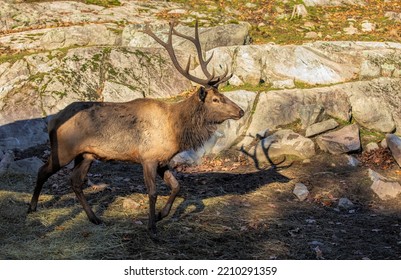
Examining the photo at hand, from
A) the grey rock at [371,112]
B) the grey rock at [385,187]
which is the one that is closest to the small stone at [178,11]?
the grey rock at [371,112]

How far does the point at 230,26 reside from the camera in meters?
18.1

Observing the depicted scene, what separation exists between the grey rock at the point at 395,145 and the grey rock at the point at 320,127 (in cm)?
141

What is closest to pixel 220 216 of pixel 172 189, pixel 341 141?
pixel 172 189

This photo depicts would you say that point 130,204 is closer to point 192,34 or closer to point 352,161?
point 352,161

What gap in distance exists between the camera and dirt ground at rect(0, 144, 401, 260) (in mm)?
8117

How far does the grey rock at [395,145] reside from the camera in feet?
41.4

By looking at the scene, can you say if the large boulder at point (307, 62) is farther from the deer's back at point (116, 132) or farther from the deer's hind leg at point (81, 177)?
the deer's hind leg at point (81, 177)

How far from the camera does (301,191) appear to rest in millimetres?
11086

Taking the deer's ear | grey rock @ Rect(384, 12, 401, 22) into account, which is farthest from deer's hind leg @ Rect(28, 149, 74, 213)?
grey rock @ Rect(384, 12, 401, 22)

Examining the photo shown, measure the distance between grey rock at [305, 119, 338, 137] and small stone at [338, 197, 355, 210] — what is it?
10.8 ft

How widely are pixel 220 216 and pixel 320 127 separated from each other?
210 inches

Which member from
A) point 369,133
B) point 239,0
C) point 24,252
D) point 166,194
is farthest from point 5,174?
point 239,0

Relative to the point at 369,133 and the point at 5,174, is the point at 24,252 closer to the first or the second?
the point at 5,174

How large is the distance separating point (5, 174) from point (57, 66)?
4768 millimetres
